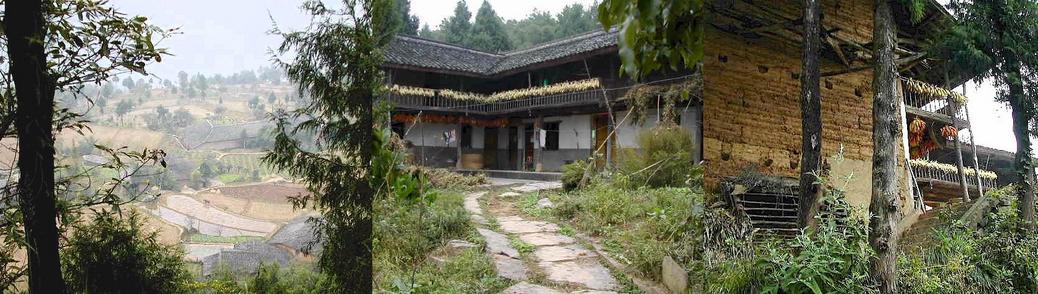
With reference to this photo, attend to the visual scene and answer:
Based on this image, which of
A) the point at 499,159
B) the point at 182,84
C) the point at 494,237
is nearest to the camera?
the point at 182,84

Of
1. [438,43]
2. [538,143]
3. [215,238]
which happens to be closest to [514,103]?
[538,143]

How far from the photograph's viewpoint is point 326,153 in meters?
A: 2.73

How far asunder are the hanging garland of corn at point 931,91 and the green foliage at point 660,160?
2.97 m

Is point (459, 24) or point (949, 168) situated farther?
point (459, 24)

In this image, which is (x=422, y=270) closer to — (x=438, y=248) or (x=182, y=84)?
(x=438, y=248)

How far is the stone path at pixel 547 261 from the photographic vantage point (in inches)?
137

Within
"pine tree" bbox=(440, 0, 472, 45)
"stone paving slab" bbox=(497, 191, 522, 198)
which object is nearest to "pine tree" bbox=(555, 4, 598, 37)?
"pine tree" bbox=(440, 0, 472, 45)

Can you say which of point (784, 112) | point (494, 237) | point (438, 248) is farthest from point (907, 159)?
point (438, 248)

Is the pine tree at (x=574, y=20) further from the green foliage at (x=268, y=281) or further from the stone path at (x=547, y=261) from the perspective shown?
the green foliage at (x=268, y=281)

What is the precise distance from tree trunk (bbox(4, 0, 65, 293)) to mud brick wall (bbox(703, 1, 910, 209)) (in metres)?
3.69

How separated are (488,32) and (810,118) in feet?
76.8

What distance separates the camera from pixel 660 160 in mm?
7867

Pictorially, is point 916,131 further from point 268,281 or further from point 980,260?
point 268,281

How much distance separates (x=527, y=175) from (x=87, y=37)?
11710 millimetres
